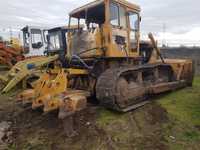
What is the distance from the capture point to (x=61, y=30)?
11625mm

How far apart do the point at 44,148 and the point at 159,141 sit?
1941 mm

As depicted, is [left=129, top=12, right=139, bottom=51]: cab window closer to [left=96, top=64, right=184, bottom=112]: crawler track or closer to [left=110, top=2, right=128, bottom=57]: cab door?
[left=110, top=2, right=128, bottom=57]: cab door

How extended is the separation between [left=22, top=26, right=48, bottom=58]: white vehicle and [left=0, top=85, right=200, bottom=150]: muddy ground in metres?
9.03

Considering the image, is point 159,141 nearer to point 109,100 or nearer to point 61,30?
point 109,100

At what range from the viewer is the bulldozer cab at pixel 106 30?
565 cm

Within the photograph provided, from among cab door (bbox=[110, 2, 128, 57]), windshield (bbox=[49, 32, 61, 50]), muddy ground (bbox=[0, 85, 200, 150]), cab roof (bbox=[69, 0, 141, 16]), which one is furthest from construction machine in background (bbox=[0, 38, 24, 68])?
cab door (bbox=[110, 2, 128, 57])

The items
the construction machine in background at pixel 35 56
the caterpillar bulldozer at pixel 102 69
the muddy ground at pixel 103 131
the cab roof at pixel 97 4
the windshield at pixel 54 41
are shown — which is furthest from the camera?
the windshield at pixel 54 41

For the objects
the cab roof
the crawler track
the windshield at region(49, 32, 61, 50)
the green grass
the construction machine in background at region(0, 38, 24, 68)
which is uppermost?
the cab roof

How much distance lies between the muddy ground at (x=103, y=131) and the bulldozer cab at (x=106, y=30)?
1.47m

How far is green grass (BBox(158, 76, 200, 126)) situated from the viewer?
16.7 feet

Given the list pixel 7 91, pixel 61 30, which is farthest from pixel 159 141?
pixel 61 30

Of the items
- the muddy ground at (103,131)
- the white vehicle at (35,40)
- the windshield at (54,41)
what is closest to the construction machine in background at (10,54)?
the white vehicle at (35,40)

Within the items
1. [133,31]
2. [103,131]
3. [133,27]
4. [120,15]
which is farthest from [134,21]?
[103,131]

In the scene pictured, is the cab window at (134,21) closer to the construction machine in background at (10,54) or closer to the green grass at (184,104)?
the green grass at (184,104)
